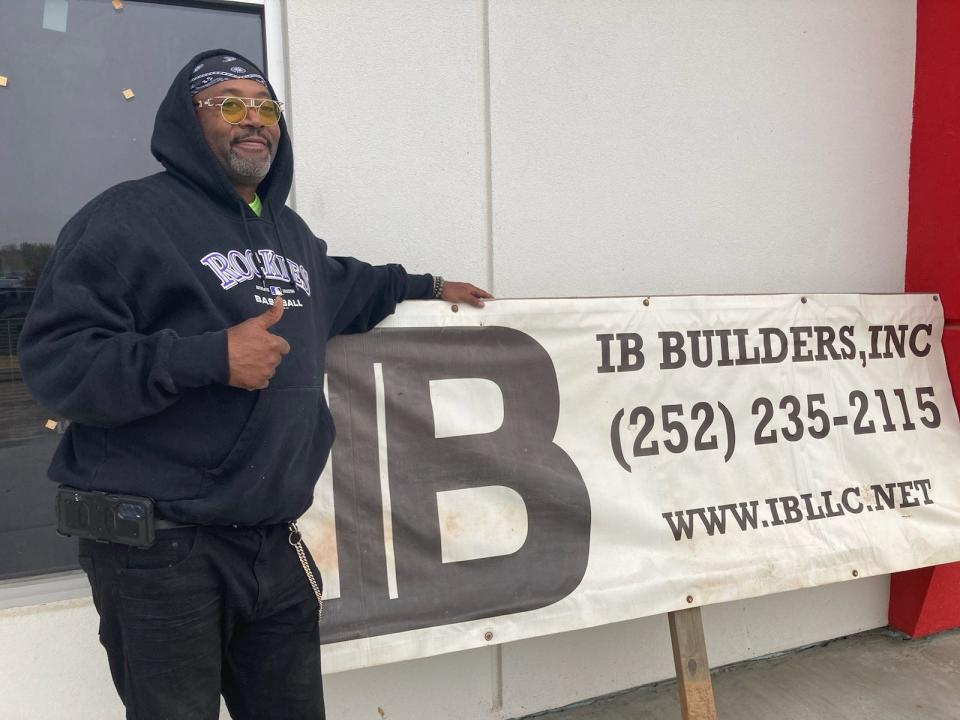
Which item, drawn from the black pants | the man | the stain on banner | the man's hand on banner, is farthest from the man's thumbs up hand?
the stain on banner

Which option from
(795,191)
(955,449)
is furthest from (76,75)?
(955,449)

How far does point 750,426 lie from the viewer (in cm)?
297

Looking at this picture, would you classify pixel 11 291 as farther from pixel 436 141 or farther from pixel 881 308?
pixel 881 308

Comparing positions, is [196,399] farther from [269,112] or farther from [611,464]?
[611,464]

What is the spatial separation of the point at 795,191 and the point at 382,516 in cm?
238

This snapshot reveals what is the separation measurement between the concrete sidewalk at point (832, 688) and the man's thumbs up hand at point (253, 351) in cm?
220

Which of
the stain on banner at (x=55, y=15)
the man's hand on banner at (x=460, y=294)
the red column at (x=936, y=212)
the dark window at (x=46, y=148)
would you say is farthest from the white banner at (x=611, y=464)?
the stain on banner at (x=55, y=15)

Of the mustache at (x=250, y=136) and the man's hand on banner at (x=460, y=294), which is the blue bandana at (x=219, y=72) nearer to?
the mustache at (x=250, y=136)

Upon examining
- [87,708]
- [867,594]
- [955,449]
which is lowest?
[867,594]

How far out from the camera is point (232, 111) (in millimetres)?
1849

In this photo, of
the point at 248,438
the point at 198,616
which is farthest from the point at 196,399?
the point at 198,616

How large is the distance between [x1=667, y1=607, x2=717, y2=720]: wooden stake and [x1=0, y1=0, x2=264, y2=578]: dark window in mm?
2128

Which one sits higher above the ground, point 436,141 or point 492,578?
point 436,141

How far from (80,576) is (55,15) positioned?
1.85 meters
